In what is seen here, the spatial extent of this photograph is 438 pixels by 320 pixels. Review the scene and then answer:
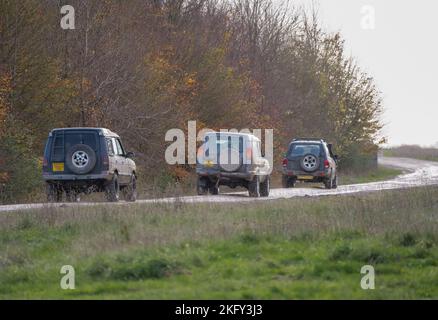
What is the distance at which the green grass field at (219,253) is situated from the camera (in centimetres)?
1294

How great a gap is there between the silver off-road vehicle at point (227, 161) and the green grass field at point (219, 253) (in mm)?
→ 9501

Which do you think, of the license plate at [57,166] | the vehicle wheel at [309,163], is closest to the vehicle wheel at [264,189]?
the vehicle wheel at [309,163]

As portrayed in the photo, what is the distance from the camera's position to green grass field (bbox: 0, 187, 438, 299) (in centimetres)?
1294

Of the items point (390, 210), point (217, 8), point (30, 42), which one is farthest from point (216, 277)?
point (217, 8)

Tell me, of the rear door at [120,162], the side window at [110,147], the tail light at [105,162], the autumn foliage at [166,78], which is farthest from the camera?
the autumn foliage at [166,78]

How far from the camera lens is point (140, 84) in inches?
1693

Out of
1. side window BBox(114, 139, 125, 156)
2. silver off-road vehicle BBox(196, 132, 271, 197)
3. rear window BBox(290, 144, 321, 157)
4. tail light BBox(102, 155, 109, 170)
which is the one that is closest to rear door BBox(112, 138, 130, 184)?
side window BBox(114, 139, 125, 156)

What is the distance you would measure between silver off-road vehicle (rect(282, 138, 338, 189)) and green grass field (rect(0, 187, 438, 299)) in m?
20.2

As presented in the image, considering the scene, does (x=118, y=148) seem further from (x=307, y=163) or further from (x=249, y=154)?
(x=307, y=163)

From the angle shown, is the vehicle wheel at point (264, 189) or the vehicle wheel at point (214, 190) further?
the vehicle wheel at point (264, 189)

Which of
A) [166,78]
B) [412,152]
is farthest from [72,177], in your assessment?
[412,152]

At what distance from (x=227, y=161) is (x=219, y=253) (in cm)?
1627

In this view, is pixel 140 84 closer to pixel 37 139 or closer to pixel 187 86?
pixel 187 86

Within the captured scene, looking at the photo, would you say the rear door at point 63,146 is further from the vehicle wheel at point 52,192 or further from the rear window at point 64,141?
the vehicle wheel at point 52,192
